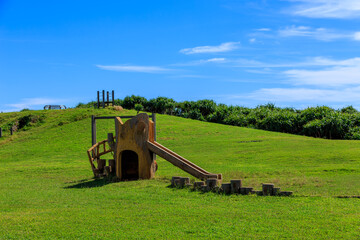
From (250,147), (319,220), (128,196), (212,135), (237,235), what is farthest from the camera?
(212,135)

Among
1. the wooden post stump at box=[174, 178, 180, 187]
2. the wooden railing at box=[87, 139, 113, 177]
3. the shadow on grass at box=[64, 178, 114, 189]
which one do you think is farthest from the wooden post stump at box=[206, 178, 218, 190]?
the wooden railing at box=[87, 139, 113, 177]

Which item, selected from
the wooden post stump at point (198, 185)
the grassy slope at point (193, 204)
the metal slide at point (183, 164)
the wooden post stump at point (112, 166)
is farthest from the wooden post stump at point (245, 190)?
the wooden post stump at point (112, 166)

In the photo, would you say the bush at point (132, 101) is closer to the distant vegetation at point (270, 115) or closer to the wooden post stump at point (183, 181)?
the distant vegetation at point (270, 115)

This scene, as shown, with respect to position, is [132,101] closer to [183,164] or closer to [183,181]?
[183,164]

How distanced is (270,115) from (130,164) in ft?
131

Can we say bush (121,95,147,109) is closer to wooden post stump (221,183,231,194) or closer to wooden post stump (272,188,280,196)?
wooden post stump (221,183,231,194)

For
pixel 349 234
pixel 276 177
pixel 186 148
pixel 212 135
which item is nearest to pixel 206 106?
pixel 212 135

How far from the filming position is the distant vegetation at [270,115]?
4638cm

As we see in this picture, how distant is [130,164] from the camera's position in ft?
62.7

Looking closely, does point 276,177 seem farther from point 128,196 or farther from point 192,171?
point 128,196

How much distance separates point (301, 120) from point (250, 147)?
22092mm

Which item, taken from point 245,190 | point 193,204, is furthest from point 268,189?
point 193,204

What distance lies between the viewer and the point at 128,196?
13359mm

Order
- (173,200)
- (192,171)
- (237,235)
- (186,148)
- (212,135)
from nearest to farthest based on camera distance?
(237,235) → (173,200) → (192,171) → (186,148) → (212,135)
